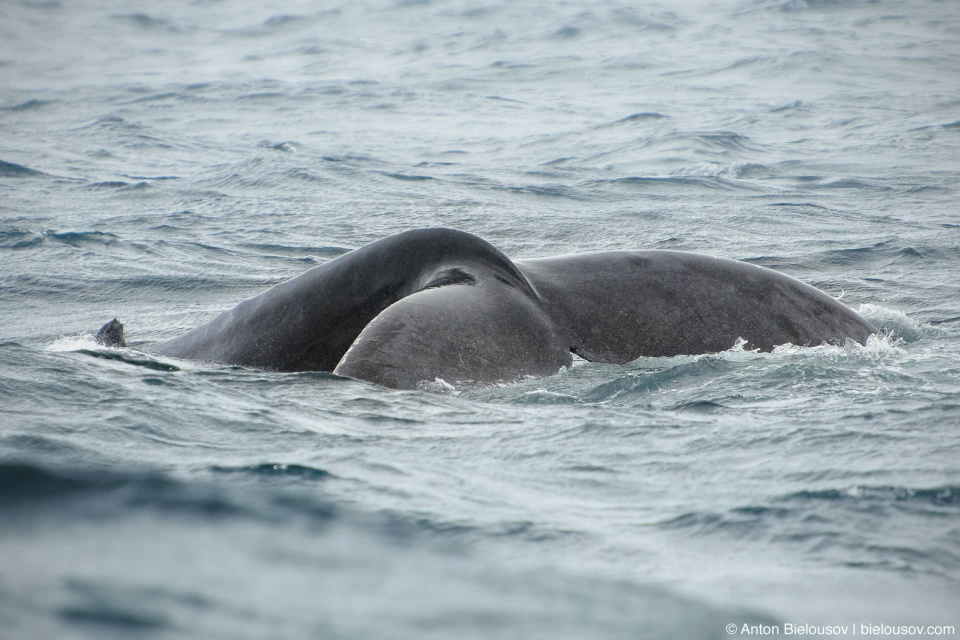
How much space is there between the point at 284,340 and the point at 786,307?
267 centimetres

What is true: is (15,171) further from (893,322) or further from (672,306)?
(893,322)

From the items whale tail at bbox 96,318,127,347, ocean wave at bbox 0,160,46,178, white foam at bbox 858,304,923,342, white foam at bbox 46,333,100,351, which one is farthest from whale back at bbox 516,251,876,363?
ocean wave at bbox 0,160,46,178

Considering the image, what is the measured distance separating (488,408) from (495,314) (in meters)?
0.60

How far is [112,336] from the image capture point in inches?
224

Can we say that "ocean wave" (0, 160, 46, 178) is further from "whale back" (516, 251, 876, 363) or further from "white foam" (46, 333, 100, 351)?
"whale back" (516, 251, 876, 363)

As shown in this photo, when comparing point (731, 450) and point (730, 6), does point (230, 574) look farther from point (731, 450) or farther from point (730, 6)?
point (730, 6)

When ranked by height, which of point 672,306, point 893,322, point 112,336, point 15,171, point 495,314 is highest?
point 15,171

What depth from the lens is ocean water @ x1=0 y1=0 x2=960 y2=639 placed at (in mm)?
2168

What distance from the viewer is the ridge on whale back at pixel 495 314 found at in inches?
168

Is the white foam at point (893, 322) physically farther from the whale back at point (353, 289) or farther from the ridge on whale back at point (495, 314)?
the whale back at point (353, 289)

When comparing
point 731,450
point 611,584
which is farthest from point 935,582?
point 731,450

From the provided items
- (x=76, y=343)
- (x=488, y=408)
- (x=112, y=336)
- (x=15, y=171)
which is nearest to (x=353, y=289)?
(x=488, y=408)

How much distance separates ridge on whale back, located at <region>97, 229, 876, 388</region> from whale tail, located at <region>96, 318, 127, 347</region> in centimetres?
44

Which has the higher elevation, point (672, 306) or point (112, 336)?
point (672, 306)
